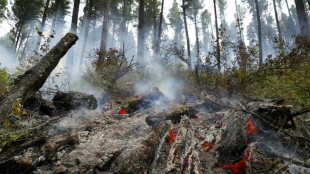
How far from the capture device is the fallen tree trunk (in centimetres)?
215

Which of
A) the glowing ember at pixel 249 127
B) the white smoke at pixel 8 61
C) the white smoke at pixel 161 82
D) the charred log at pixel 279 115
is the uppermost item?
the white smoke at pixel 8 61

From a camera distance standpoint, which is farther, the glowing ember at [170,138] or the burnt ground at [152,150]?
the glowing ember at [170,138]

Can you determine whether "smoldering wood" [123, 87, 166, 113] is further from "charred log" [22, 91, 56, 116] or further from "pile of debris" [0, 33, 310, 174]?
"charred log" [22, 91, 56, 116]

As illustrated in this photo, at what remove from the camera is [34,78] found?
249 centimetres

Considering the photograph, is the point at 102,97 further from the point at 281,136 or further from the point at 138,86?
the point at 281,136

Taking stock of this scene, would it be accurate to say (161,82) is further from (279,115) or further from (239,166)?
(239,166)

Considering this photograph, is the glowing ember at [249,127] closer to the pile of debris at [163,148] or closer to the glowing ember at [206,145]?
the pile of debris at [163,148]

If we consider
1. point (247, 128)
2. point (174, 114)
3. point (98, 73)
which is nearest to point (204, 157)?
point (247, 128)

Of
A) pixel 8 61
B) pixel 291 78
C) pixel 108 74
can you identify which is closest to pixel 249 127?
pixel 291 78

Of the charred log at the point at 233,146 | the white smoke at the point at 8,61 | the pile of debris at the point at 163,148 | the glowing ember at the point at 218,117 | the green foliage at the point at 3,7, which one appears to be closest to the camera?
the pile of debris at the point at 163,148

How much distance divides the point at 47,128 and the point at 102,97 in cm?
309

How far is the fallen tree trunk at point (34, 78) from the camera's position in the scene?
215 cm

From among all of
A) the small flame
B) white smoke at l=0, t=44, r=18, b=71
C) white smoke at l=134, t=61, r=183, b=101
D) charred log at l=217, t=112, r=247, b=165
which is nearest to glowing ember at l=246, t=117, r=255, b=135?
charred log at l=217, t=112, r=247, b=165

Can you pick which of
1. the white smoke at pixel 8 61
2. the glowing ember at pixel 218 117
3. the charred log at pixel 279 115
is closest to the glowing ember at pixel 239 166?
the charred log at pixel 279 115
